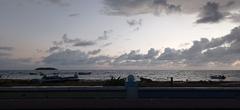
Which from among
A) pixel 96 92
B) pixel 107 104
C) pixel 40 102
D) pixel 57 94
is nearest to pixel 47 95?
pixel 57 94

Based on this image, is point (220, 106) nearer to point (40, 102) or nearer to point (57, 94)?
point (40, 102)

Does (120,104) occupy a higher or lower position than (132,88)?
lower

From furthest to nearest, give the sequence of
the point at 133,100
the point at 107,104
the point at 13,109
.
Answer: the point at 133,100
the point at 107,104
the point at 13,109

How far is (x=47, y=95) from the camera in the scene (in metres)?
20.5

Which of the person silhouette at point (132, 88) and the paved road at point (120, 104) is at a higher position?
the person silhouette at point (132, 88)

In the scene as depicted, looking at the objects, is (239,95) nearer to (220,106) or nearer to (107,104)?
(220,106)

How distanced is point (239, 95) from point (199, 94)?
201 cm

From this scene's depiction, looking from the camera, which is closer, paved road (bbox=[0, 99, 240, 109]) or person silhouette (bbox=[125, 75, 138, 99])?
paved road (bbox=[0, 99, 240, 109])

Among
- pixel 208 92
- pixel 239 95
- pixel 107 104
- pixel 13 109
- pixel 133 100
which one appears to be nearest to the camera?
pixel 13 109

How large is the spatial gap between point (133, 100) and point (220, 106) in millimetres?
3500

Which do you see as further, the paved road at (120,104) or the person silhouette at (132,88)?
the person silhouette at (132,88)

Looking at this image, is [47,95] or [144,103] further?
[47,95]

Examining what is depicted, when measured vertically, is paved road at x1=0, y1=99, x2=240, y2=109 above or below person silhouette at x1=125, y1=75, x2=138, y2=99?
below

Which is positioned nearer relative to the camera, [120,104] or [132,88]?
[120,104]
